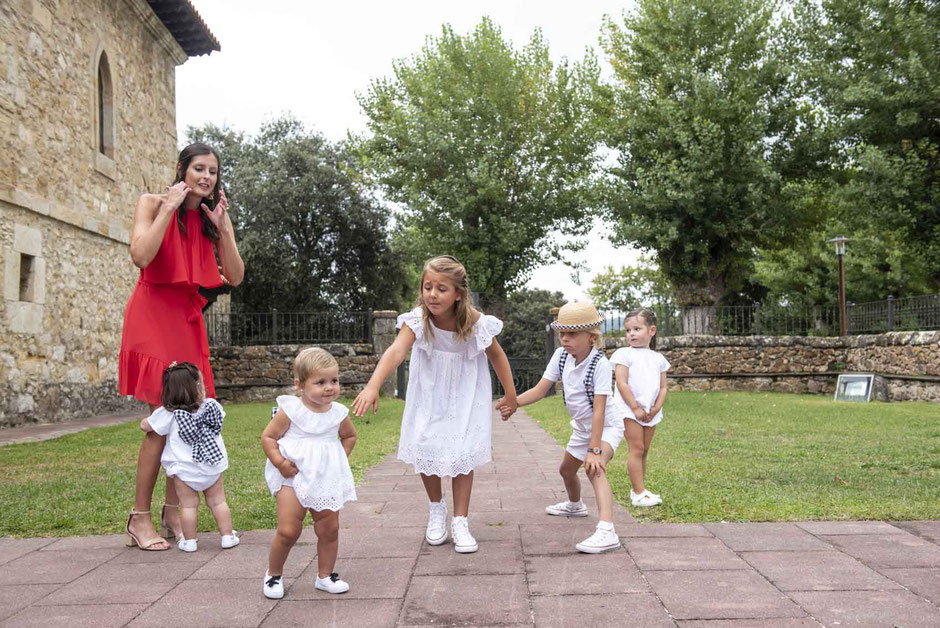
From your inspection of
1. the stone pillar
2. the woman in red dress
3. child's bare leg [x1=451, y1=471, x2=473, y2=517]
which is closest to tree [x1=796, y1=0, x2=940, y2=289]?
the stone pillar

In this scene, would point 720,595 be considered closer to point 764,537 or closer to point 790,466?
point 764,537

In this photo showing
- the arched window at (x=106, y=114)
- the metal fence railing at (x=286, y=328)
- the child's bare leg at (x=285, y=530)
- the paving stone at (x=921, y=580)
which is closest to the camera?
the paving stone at (x=921, y=580)

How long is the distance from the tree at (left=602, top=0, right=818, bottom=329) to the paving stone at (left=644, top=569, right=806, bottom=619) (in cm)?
1736

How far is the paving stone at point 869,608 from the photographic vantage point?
2543 millimetres

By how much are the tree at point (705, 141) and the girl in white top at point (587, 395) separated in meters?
16.3

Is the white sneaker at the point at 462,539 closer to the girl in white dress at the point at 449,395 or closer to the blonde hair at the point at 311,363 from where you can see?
the girl in white dress at the point at 449,395

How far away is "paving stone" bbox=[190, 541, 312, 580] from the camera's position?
329 cm

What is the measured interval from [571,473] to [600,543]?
0.83 meters

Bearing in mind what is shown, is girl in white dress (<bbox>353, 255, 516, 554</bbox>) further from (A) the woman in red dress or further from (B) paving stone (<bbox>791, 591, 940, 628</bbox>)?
(B) paving stone (<bbox>791, 591, 940, 628</bbox>)

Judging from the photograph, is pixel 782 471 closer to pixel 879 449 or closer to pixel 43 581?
pixel 879 449

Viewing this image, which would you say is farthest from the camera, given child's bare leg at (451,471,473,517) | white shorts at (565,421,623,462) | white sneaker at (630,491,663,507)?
white sneaker at (630,491,663,507)

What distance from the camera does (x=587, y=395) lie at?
409cm

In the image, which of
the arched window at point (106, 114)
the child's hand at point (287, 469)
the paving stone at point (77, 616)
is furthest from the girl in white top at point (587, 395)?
the arched window at point (106, 114)

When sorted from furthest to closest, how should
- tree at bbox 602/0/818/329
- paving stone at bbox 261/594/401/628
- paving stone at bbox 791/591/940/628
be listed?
1. tree at bbox 602/0/818/329
2. paving stone at bbox 261/594/401/628
3. paving stone at bbox 791/591/940/628
